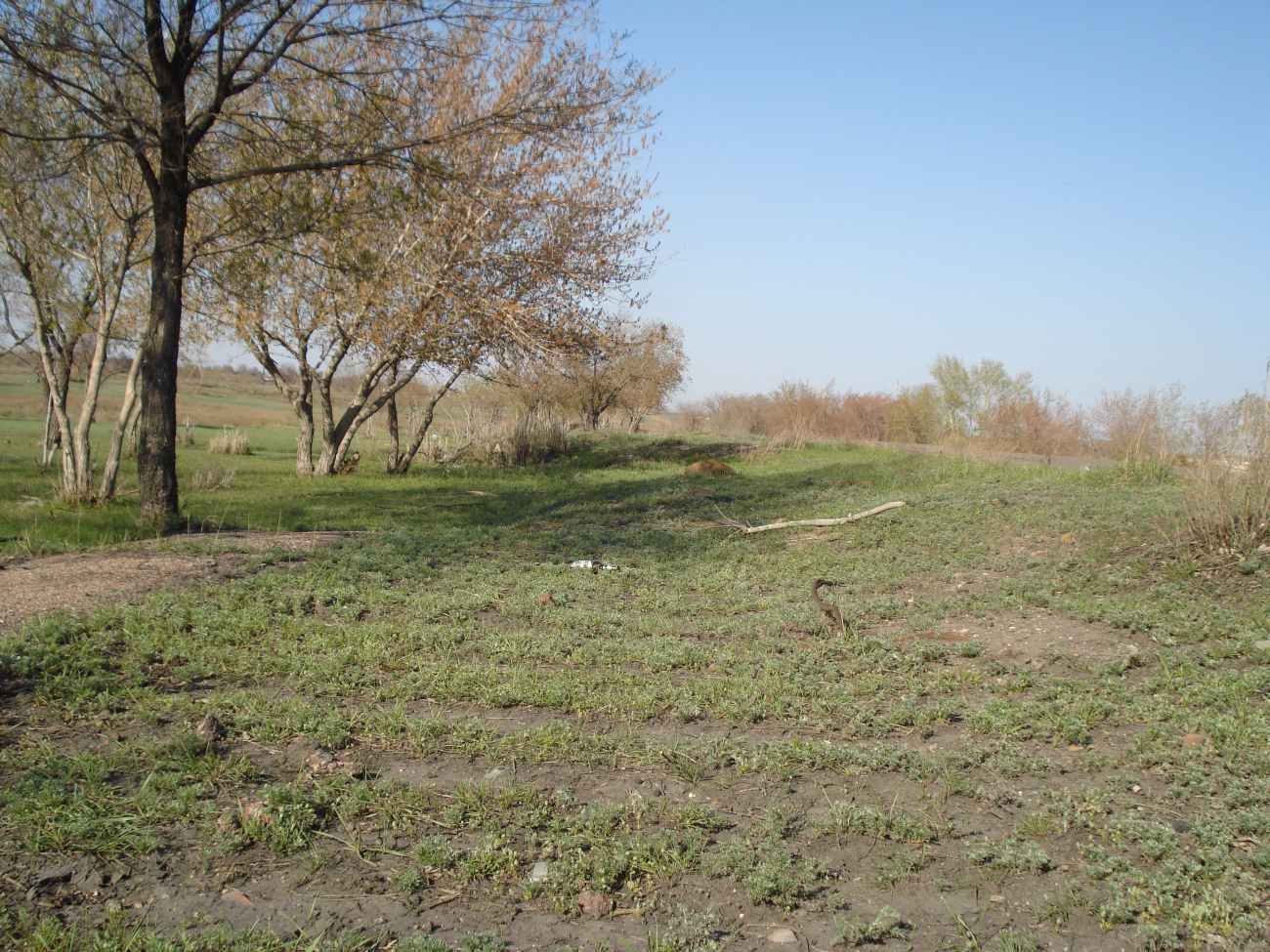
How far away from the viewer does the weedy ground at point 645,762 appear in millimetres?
2395

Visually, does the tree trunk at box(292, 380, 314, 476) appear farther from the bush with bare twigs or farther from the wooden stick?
the bush with bare twigs

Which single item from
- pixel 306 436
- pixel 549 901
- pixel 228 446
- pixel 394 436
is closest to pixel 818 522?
pixel 549 901

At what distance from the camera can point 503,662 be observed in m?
4.60

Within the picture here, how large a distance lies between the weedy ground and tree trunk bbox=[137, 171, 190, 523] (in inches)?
43.3

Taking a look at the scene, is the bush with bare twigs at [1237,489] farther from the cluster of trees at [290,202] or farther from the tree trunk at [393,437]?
the tree trunk at [393,437]

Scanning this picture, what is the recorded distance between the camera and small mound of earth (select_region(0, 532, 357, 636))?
4.65 meters

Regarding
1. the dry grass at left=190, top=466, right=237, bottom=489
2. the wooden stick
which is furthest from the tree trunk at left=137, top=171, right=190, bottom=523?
the dry grass at left=190, top=466, right=237, bottom=489

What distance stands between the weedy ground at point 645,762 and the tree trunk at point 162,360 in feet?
3.61

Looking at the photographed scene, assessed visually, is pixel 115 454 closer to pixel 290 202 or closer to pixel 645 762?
pixel 290 202

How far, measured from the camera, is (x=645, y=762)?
3402mm

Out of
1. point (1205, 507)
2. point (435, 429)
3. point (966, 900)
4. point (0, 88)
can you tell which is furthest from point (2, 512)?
point (435, 429)

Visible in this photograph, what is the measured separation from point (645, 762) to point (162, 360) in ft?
21.0

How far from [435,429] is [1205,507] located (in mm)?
19985

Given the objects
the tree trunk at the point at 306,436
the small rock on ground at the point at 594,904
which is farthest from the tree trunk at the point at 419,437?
the small rock on ground at the point at 594,904
